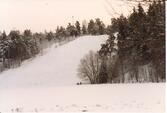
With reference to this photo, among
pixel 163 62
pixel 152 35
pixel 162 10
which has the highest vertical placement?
pixel 162 10

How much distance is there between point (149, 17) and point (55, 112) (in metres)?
8.00

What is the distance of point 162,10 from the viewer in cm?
468

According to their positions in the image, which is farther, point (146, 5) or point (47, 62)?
point (47, 62)

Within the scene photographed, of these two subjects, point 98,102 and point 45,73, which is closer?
point 98,102

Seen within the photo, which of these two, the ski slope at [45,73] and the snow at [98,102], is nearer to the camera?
the snow at [98,102]

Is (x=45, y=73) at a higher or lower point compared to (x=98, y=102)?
lower

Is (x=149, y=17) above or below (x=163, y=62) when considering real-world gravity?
above

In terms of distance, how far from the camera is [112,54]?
3431cm

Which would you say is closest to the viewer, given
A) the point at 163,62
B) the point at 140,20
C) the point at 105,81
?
the point at 140,20

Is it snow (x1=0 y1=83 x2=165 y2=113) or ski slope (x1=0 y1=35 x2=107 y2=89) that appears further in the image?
ski slope (x1=0 y1=35 x2=107 y2=89)

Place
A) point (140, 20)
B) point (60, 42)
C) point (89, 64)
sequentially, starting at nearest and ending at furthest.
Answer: point (140, 20), point (89, 64), point (60, 42)

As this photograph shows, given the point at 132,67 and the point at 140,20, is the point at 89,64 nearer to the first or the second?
the point at 132,67

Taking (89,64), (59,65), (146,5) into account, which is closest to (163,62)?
(146,5)

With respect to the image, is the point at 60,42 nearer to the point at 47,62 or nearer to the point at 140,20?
the point at 47,62
